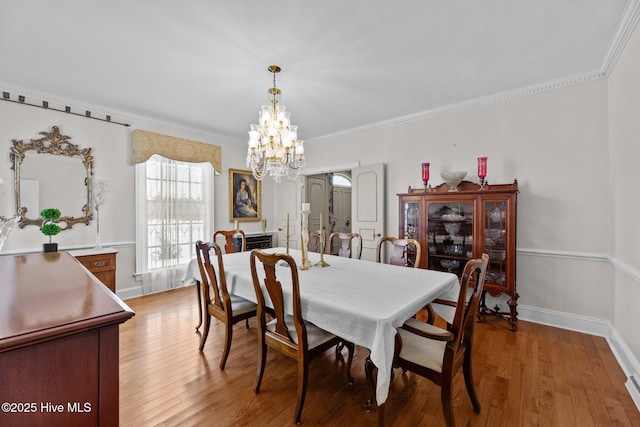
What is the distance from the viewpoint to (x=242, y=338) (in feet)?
9.06

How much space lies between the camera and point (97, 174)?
3658 mm

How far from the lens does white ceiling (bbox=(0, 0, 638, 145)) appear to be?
1.91 meters

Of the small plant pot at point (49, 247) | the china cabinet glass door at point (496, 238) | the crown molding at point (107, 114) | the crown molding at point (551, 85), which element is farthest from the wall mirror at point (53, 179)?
the china cabinet glass door at point (496, 238)

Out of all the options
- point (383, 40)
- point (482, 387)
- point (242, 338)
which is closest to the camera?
point (482, 387)

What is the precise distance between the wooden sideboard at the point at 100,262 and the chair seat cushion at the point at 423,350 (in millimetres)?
3496

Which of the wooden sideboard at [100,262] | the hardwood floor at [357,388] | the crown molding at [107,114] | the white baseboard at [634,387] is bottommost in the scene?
the hardwood floor at [357,388]

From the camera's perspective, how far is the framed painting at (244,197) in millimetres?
5082

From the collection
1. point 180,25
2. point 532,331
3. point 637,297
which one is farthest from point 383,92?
point 532,331

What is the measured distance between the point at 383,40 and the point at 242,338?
297cm

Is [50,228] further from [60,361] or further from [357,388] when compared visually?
[357,388]

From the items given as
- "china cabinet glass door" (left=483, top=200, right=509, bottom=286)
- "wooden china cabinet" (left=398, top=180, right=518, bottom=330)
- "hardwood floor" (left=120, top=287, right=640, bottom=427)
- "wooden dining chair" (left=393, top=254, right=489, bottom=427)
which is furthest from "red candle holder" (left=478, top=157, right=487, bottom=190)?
"wooden dining chair" (left=393, top=254, right=489, bottom=427)

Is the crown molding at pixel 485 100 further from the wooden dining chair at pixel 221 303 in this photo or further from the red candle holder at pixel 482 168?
the wooden dining chair at pixel 221 303

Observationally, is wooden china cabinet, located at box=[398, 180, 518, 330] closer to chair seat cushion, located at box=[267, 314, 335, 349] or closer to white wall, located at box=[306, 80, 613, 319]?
white wall, located at box=[306, 80, 613, 319]

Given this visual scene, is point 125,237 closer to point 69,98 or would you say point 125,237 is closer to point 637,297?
point 69,98
